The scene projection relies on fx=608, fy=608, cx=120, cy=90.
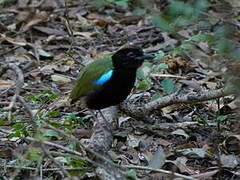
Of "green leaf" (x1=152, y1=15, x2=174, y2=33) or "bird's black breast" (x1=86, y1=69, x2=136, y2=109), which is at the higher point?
"green leaf" (x1=152, y1=15, x2=174, y2=33)

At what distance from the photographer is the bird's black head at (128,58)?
479cm

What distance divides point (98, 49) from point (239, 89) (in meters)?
4.44

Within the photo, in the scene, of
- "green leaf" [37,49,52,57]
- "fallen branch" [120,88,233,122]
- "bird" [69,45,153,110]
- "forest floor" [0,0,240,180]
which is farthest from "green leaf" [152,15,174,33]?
"green leaf" [37,49,52,57]

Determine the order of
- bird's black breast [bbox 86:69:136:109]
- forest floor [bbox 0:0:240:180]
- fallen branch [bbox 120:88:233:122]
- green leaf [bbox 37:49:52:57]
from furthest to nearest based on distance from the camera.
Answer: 1. green leaf [bbox 37:49:52:57]
2. bird's black breast [bbox 86:69:136:109]
3. fallen branch [bbox 120:88:233:122]
4. forest floor [bbox 0:0:240:180]

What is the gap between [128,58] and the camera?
4805 millimetres

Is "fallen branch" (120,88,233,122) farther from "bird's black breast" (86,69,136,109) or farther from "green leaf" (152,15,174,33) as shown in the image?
"green leaf" (152,15,174,33)

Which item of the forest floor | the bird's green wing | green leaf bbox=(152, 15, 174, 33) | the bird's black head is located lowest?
the forest floor

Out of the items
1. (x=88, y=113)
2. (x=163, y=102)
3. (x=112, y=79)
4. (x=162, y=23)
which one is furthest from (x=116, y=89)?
(x=162, y=23)

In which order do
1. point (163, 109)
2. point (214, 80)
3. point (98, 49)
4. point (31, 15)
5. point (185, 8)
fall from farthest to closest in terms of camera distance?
Result: point (31, 15)
point (98, 49)
point (214, 80)
point (163, 109)
point (185, 8)

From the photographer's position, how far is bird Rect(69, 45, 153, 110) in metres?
4.71

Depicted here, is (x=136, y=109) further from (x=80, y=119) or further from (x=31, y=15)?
(x=31, y=15)

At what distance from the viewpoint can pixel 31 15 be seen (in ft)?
26.9

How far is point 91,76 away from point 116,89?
0.27 meters

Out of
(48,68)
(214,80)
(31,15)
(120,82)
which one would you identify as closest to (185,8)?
(120,82)
